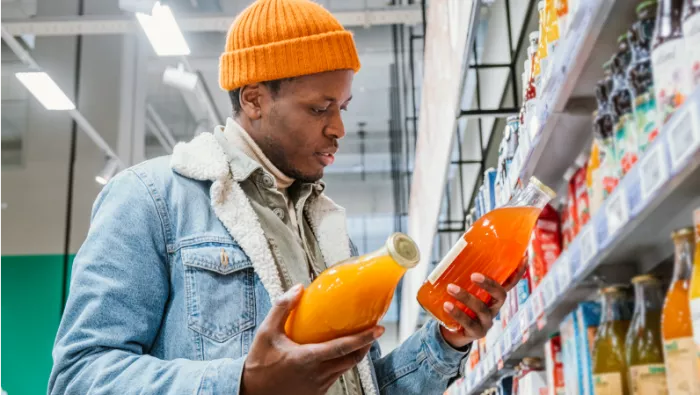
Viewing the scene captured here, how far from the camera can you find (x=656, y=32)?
3.75 ft

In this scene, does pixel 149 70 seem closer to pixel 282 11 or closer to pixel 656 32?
pixel 282 11

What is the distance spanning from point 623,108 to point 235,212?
2.32 feet

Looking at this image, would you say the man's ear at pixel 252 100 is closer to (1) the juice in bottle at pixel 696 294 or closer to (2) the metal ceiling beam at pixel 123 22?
(1) the juice in bottle at pixel 696 294

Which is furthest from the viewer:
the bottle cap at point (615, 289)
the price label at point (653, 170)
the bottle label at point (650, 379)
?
the bottle cap at point (615, 289)

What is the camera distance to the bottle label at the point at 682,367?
→ 3.89 feet

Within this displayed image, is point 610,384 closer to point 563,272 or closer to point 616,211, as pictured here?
point 563,272

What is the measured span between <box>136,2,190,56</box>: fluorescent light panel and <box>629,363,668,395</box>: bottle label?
156 inches

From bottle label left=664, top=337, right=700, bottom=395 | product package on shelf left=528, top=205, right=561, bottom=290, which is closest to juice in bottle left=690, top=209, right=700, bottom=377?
bottle label left=664, top=337, right=700, bottom=395

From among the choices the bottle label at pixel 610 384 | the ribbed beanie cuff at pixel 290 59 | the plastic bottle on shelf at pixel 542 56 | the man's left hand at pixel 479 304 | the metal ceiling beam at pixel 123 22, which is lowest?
the bottle label at pixel 610 384

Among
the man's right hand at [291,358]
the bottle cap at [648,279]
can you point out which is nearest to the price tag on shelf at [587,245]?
the bottle cap at [648,279]

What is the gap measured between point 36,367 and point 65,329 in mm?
7613

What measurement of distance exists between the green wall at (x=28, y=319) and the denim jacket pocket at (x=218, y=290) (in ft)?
24.0

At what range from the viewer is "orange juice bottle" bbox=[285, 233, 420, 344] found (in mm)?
1231

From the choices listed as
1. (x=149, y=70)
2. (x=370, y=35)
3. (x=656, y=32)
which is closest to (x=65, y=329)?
(x=656, y=32)
